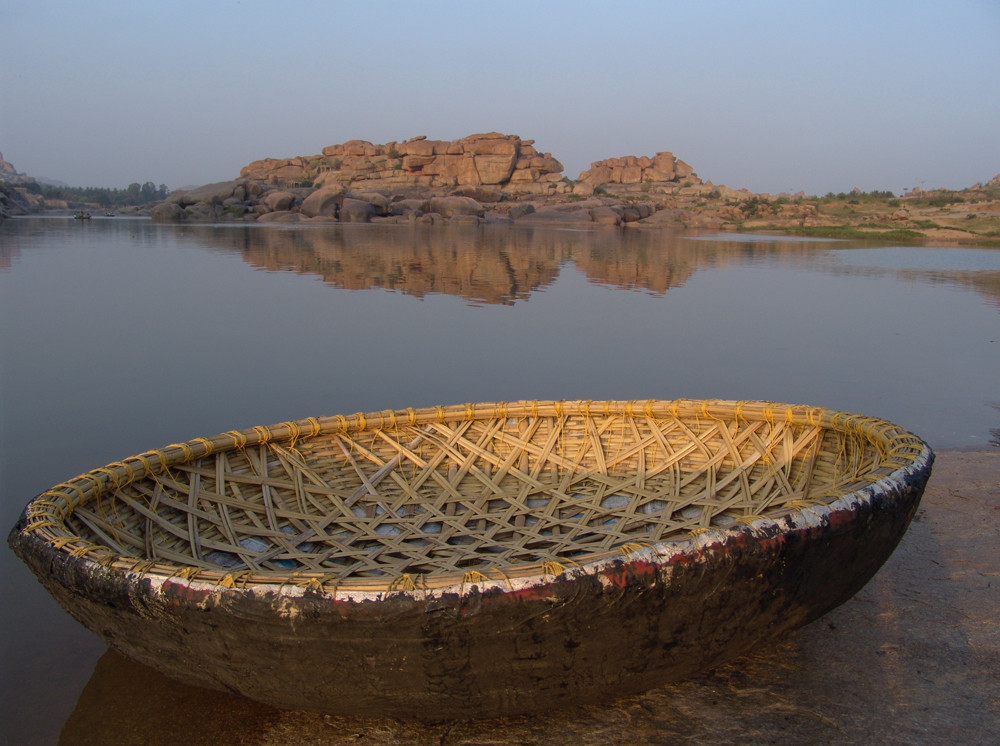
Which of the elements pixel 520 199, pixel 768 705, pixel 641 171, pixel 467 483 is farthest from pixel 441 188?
pixel 768 705

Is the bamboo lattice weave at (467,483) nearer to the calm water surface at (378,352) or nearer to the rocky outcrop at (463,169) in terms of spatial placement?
the calm water surface at (378,352)

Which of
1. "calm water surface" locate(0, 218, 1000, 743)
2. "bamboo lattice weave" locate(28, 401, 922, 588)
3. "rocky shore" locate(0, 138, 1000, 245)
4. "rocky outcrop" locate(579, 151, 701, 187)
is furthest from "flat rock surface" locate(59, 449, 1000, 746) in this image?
"rocky outcrop" locate(579, 151, 701, 187)

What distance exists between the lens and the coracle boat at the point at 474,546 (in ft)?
Answer: 4.97

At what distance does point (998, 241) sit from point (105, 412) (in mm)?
25670

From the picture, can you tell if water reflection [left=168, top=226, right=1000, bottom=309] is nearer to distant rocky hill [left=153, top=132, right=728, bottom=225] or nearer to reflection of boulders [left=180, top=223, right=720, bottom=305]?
reflection of boulders [left=180, top=223, right=720, bottom=305]

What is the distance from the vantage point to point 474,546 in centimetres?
259

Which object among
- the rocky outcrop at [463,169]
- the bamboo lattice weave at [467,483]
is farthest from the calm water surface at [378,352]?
the rocky outcrop at [463,169]

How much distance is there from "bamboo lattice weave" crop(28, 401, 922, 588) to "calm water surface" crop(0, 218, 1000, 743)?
0.47m

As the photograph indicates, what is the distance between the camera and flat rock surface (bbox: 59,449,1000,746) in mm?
1732

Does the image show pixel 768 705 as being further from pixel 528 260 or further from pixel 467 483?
pixel 528 260

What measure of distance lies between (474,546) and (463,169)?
46.5m

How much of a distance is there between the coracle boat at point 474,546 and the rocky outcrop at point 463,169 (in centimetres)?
4417

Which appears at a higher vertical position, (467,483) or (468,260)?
(468,260)

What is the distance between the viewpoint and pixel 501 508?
291cm
